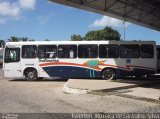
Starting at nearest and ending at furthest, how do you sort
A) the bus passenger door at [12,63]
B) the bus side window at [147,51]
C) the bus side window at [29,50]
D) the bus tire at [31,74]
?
the bus passenger door at [12,63]
the bus tire at [31,74]
the bus side window at [29,50]
the bus side window at [147,51]

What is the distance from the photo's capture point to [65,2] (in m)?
18.6

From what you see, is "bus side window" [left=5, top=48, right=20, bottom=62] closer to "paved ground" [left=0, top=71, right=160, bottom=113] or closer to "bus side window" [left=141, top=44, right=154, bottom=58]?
"bus side window" [left=141, top=44, right=154, bottom=58]

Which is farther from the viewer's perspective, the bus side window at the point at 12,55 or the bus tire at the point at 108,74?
the bus side window at the point at 12,55

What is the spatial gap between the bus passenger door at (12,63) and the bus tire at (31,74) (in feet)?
1.39

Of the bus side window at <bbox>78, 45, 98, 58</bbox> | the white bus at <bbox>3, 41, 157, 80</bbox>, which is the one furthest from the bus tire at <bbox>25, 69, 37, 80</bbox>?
the bus side window at <bbox>78, 45, 98, 58</bbox>

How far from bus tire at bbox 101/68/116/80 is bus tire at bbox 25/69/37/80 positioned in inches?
182

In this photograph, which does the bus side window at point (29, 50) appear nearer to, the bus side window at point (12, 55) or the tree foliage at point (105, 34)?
the bus side window at point (12, 55)

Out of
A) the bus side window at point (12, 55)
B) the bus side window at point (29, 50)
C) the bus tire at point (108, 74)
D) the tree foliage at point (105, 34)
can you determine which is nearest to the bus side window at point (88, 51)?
the bus tire at point (108, 74)

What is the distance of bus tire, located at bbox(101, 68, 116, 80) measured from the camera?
22922mm

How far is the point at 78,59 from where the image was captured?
75.6ft

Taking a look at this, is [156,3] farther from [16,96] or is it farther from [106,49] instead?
[16,96]

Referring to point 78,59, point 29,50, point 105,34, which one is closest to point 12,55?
point 29,50

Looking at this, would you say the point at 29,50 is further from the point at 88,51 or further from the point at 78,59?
the point at 88,51

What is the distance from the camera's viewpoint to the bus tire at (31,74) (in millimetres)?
23016
